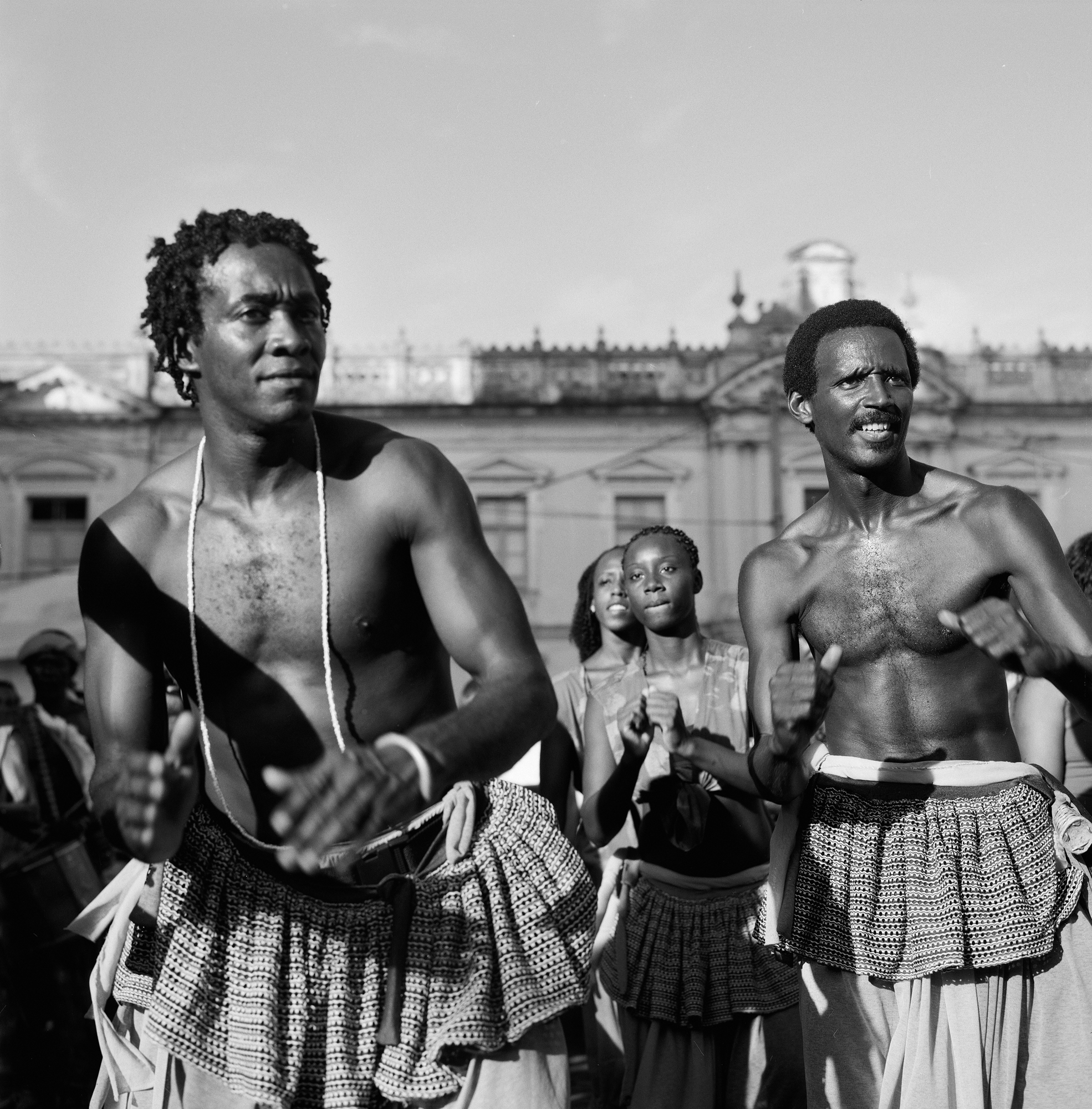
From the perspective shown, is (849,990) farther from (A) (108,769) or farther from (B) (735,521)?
(B) (735,521)

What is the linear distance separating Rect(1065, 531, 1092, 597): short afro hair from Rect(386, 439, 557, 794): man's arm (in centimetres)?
243

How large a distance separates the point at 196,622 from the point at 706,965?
246 cm

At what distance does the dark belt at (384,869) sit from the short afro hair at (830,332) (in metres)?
1.62

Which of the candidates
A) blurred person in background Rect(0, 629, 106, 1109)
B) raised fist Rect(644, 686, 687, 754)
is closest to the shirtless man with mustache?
raised fist Rect(644, 686, 687, 754)

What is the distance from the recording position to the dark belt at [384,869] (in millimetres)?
2875

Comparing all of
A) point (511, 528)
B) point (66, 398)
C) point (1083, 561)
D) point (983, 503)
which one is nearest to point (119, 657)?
point (983, 503)

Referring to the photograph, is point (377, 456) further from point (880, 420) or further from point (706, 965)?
point (706, 965)

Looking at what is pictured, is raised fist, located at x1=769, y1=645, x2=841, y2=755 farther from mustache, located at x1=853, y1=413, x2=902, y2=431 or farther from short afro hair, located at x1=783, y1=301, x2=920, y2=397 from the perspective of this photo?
short afro hair, located at x1=783, y1=301, x2=920, y2=397

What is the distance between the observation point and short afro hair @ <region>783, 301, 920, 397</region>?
150 inches

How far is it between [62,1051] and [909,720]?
16.1ft

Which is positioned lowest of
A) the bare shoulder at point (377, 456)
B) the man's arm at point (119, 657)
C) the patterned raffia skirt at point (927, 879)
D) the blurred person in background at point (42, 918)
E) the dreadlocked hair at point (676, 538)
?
the blurred person in background at point (42, 918)

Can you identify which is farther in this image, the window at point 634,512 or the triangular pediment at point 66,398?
the window at point 634,512

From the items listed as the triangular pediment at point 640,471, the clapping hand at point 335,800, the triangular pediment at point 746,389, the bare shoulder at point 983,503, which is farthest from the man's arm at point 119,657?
the triangular pediment at point 746,389

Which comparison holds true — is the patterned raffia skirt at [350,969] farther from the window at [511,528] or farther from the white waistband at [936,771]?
the window at [511,528]
